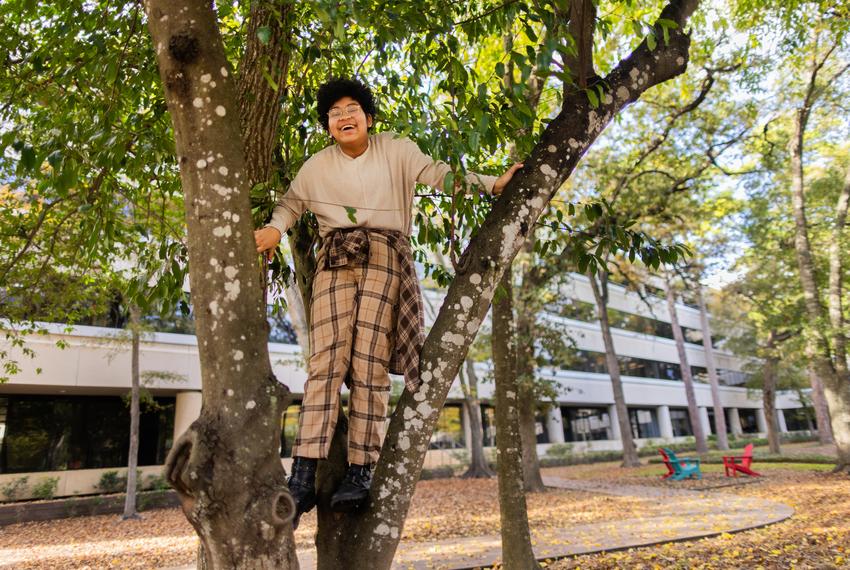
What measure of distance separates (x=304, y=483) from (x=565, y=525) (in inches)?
336

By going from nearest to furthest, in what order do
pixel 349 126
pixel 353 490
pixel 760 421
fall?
pixel 353 490 → pixel 349 126 → pixel 760 421

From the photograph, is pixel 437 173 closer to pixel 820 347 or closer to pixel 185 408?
pixel 820 347

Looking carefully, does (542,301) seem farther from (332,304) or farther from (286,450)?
(332,304)

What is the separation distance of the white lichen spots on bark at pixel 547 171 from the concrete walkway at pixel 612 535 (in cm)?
540

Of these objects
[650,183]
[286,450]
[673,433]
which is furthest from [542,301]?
[673,433]

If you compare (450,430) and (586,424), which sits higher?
(450,430)

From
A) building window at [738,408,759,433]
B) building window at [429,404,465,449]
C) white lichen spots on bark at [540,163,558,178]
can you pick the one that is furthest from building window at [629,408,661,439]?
white lichen spots on bark at [540,163,558,178]

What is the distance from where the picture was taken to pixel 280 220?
7.68ft

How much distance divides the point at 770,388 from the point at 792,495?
16.8 metres

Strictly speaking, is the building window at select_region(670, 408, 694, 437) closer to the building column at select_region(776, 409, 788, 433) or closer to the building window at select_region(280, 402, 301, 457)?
the building column at select_region(776, 409, 788, 433)

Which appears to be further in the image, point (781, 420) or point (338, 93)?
point (781, 420)

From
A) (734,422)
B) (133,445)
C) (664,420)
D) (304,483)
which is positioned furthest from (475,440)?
(734,422)

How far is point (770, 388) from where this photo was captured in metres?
26.2

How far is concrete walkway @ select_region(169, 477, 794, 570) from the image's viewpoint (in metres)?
6.91
